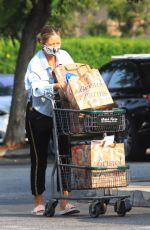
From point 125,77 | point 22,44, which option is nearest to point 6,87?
point 22,44

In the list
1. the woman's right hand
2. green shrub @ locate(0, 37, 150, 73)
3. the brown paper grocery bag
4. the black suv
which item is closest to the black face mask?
the brown paper grocery bag

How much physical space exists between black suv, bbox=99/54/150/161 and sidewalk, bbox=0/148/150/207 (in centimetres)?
53

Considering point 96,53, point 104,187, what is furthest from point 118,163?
point 96,53

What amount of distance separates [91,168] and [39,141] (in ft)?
2.39

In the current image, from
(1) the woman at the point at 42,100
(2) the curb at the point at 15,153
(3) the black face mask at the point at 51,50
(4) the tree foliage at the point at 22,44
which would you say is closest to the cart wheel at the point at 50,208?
(1) the woman at the point at 42,100

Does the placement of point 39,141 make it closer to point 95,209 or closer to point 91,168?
point 91,168

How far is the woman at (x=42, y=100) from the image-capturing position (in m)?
9.40

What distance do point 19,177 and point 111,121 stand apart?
520 cm

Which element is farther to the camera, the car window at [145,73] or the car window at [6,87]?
the car window at [6,87]

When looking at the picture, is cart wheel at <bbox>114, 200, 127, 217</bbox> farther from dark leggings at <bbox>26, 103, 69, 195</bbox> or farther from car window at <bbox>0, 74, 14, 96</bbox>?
car window at <bbox>0, 74, 14, 96</bbox>

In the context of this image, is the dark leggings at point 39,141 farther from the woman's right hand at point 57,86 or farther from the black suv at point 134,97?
the black suv at point 134,97

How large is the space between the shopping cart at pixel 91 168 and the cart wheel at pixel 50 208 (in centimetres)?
1

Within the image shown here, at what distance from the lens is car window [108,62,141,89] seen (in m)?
16.6

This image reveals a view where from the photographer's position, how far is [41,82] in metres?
9.41
